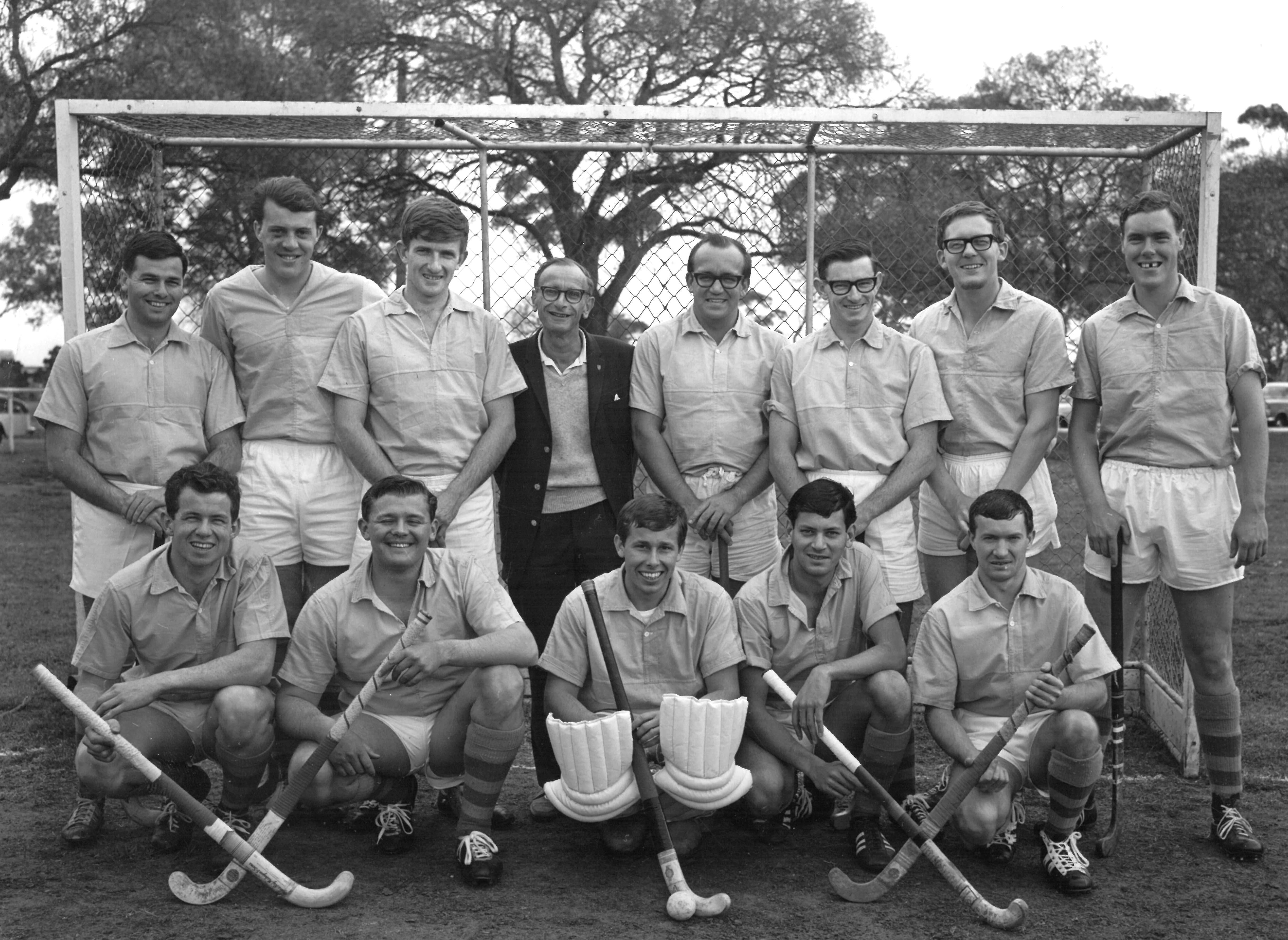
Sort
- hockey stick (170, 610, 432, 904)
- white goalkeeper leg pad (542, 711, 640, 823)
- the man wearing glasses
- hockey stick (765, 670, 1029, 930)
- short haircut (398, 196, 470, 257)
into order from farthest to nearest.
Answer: the man wearing glasses
short haircut (398, 196, 470, 257)
white goalkeeper leg pad (542, 711, 640, 823)
hockey stick (170, 610, 432, 904)
hockey stick (765, 670, 1029, 930)

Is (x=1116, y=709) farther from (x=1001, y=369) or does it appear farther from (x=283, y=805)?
(x=283, y=805)

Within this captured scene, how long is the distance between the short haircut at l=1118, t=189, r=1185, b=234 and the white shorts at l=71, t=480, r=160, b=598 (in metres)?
2.96

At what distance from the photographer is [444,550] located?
372 cm

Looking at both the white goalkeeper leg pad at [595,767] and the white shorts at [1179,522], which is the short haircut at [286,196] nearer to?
the white goalkeeper leg pad at [595,767]

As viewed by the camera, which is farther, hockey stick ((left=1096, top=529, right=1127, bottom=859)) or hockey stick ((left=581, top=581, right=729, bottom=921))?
hockey stick ((left=1096, top=529, right=1127, bottom=859))

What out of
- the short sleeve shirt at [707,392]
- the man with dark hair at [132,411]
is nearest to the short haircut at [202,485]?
the man with dark hair at [132,411]


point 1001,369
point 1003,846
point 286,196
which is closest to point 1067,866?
point 1003,846

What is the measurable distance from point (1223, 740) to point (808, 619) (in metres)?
1.24

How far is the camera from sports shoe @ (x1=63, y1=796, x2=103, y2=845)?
3652mm

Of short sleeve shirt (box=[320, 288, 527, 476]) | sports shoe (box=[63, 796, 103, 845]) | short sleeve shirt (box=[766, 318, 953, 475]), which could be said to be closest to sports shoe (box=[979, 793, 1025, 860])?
short sleeve shirt (box=[766, 318, 953, 475])

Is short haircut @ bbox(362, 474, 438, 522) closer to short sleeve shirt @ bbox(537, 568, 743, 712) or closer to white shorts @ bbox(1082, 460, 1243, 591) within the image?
short sleeve shirt @ bbox(537, 568, 743, 712)

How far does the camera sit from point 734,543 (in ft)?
13.6

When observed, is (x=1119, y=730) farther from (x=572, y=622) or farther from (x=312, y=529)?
(x=312, y=529)

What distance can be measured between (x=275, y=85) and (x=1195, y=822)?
12260 mm
